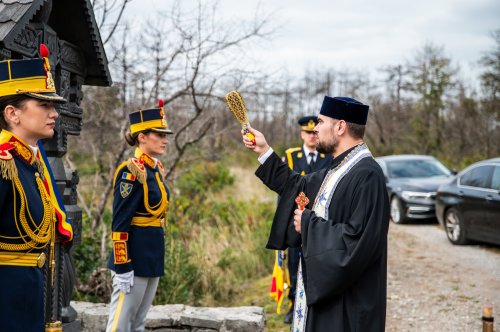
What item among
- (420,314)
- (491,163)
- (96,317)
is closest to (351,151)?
(96,317)

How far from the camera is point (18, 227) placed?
2861mm

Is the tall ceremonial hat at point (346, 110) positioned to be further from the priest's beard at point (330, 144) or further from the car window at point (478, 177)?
the car window at point (478, 177)

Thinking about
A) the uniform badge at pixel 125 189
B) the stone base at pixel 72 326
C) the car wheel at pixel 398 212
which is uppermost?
the uniform badge at pixel 125 189

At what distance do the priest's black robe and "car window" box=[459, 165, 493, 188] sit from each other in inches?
268

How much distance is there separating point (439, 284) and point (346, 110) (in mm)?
5322

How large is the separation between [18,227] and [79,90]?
6.70 ft

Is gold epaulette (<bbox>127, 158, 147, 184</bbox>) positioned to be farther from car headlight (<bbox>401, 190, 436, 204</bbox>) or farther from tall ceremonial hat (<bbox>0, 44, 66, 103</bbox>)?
car headlight (<bbox>401, 190, 436, 204</bbox>)

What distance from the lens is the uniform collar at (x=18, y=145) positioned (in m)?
2.93

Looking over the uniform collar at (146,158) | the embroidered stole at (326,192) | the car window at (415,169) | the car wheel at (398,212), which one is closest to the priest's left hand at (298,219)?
the embroidered stole at (326,192)

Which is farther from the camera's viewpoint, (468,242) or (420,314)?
(468,242)

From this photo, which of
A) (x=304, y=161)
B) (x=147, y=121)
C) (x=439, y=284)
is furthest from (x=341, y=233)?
(x=439, y=284)

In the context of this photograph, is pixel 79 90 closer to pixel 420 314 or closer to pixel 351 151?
pixel 351 151

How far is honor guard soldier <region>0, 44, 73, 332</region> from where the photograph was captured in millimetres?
2824

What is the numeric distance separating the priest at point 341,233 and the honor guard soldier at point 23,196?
1.22 metres
